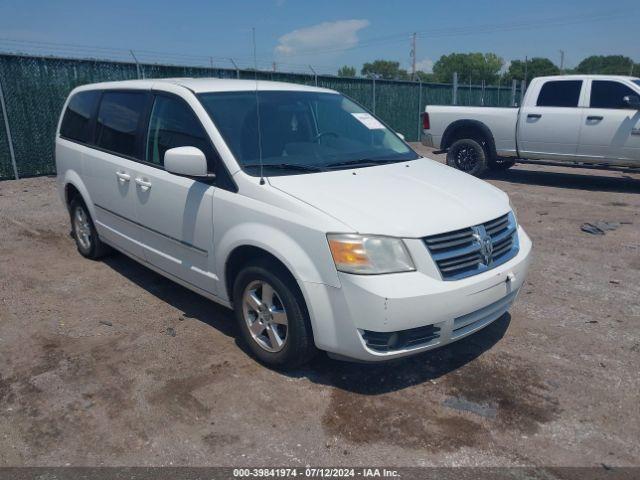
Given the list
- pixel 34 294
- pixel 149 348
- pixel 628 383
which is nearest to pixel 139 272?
pixel 34 294

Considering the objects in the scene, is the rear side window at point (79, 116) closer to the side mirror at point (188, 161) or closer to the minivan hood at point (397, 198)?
the side mirror at point (188, 161)

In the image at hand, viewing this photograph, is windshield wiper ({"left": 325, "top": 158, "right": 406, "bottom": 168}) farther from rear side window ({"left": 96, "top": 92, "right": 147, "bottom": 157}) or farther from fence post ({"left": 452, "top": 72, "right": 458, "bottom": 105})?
fence post ({"left": 452, "top": 72, "right": 458, "bottom": 105})

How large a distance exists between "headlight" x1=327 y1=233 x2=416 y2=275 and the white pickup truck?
26.6ft

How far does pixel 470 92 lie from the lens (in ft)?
72.8

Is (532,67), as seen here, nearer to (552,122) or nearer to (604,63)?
(604,63)

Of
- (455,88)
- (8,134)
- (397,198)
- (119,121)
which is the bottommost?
(397,198)

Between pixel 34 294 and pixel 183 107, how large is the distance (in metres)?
2.34

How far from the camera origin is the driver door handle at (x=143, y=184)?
4.32 meters

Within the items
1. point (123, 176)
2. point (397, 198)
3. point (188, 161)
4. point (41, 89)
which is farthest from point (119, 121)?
point (41, 89)

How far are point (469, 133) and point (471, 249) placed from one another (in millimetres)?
8593

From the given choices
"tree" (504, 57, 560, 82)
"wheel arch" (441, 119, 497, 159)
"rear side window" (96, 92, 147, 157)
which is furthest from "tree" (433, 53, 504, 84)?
"rear side window" (96, 92, 147, 157)

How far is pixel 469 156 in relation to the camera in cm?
1123

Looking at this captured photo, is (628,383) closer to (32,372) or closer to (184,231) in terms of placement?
(184,231)

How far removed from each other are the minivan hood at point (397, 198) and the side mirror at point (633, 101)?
6726mm
